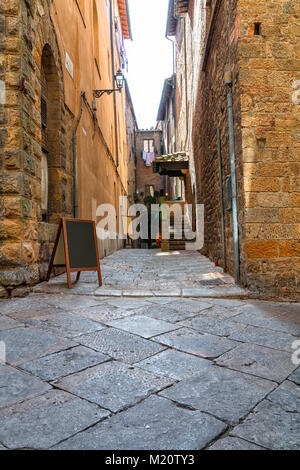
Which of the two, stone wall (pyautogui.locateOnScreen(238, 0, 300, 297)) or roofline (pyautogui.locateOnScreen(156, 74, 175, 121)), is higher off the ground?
roofline (pyautogui.locateOnScreen(156, 74, 175, 121))

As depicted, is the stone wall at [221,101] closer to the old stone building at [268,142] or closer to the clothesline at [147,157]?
the old stone building at [268,142]

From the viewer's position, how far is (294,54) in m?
4.07

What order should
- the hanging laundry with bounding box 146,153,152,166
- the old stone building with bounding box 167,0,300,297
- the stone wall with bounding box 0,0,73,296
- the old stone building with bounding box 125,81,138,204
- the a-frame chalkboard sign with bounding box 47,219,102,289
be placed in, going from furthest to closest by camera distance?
1. the hanging laundry with bounding box 146,153,152,166
2. the old stone building with bounding box 125,81,138,204
3. the a-frame chalkboard sign with bounding box 47,219,102,289
4. the old stone building with bounding box 167,0,300,297
5. the stone wall with bounding box 0,0,73,296

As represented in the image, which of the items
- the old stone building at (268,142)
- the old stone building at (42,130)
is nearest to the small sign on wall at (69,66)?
the old stone building at (42,130)

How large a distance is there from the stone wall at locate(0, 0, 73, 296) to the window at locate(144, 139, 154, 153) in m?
26.8

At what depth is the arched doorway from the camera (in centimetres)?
513

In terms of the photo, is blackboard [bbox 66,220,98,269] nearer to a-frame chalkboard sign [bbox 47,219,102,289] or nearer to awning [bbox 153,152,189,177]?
a-frame chalkboard sign [bbox 47,219,102,289]

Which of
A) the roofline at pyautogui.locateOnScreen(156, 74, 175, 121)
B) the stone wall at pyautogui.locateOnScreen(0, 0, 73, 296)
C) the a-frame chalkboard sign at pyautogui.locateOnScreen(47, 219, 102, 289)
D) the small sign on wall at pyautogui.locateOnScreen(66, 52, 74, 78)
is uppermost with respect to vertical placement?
the roofline at pyautogui.locateOnScreen(156, 74, 175, 121)

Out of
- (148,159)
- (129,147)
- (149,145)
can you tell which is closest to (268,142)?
(129,147)

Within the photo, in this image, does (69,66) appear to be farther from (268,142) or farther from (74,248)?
(268,142)

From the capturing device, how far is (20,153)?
3648mm

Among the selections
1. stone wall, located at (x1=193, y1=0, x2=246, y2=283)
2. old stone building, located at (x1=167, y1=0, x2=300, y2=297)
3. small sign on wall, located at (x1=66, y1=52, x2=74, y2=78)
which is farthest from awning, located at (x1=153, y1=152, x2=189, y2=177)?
old stone building, located at (x1=167, y1=0, x2=300, y2=297)

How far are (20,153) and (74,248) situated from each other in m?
1.25

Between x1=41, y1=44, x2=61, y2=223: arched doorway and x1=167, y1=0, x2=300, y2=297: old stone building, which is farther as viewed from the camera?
x1=41, y1=44, x2=61, y2=223: arched doorway
